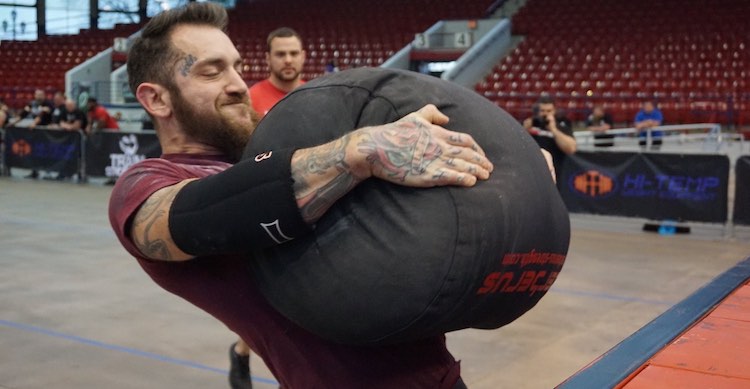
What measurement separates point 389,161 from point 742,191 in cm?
811

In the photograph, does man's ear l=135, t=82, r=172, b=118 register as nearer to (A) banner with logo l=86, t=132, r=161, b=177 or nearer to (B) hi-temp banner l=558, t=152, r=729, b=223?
(B) hi-temp banner l=558, t=152, r=729, b=223

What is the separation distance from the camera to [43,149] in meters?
13.1

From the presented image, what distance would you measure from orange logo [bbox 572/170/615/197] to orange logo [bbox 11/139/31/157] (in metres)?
8.63

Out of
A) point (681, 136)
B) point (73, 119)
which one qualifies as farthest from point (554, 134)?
point (73, 119)

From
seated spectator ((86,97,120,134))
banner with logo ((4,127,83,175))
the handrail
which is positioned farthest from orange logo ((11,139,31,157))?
the handrail

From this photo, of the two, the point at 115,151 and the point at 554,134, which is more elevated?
the point at 554,134

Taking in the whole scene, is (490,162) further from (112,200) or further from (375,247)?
(112,200)

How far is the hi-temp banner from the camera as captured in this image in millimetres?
8539

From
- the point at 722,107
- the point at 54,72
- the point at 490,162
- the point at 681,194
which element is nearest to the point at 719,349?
the point at 490,162

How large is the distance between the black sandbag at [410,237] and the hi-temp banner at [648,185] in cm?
775

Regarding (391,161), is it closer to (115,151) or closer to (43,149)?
(115,151)

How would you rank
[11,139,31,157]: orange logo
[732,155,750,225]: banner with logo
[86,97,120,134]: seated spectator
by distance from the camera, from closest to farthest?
[732,155,750,225]: banner with logo < [86,97,120,134]: seated spectator < [11,139,31,157]: orange logo

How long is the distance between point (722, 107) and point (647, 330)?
556 inches

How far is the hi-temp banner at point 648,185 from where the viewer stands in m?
8.54
